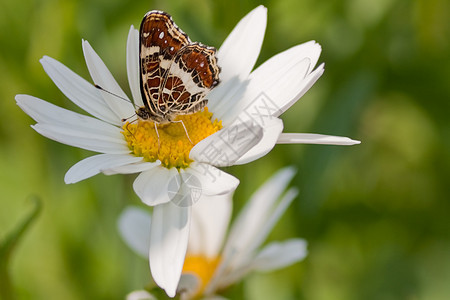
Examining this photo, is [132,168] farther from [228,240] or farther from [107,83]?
[228,240]

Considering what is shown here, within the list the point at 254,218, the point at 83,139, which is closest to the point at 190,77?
the point at 83,139

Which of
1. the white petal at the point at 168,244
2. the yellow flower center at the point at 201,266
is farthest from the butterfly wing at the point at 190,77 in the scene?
the yellow flower center at the point at 201,266

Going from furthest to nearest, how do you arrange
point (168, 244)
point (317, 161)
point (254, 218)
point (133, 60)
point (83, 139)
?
point (317, 161) < point (254, 218) < point (133, 60) < point (83, 139) < point (168, 244)

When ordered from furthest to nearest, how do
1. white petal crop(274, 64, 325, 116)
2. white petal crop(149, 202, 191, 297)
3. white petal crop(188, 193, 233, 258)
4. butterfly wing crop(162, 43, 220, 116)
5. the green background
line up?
the green background → white petal crop(188, 193, 233, 258) → butterfly wing crop(162, 43, 220, 116) → white petal crop(274, 64, 325, 116) → white petal crop(149, 202, 191, 297)

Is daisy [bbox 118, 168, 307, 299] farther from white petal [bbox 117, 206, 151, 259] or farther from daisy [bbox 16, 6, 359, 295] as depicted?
daisy [bbox 16, 6, 359, 295]

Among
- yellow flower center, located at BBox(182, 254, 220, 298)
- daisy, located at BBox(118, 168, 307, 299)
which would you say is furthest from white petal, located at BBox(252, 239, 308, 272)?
yellow flower center, located at BBox(182, 254, 220, 298)

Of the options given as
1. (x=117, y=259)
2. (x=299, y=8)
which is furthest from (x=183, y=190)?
(x=299, y=8)

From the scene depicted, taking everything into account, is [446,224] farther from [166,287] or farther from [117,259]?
[166,287]
